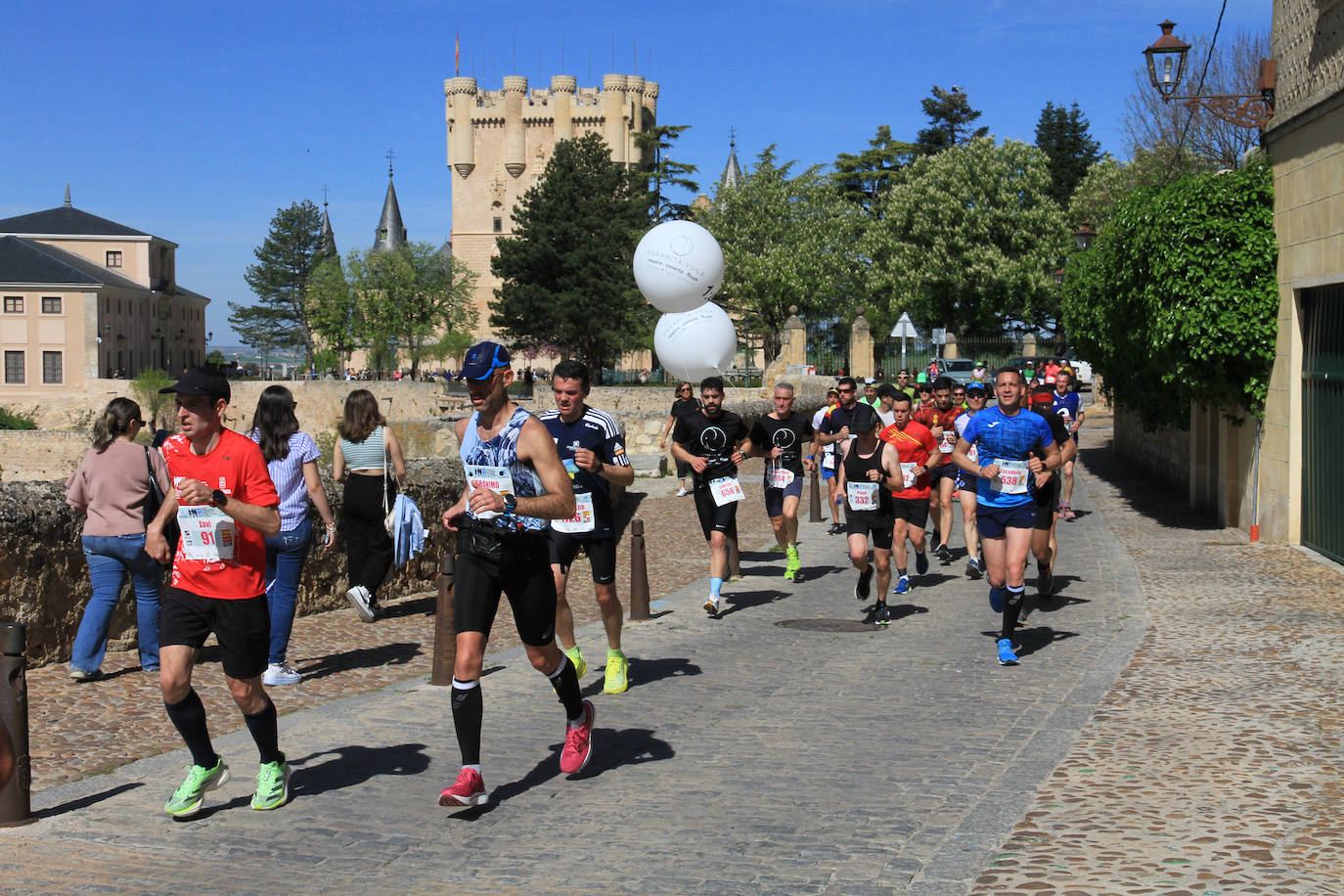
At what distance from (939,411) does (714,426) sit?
177 inches

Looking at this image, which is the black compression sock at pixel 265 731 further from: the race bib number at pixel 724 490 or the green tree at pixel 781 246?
the green tree at pixel 781 246

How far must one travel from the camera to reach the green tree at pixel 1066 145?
84.4m

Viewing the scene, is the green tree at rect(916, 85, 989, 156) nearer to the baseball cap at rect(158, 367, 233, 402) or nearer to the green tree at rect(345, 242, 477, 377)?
the green tree at rect(345, 242, 477, 377)

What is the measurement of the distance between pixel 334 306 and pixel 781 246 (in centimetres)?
4275

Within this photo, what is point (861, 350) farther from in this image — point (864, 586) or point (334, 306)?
point (334, 306)

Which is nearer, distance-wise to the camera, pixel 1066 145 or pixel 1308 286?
pixel 1308 286

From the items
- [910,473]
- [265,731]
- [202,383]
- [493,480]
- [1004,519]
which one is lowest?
[265,731]

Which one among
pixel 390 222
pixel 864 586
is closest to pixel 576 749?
pixel 864 586

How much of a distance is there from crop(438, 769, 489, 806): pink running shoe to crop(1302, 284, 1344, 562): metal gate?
10.8 meters

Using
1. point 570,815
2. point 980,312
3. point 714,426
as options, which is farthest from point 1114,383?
point 980,312

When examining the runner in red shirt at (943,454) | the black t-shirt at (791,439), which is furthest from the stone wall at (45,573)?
the runner in red shirt at (943,454)

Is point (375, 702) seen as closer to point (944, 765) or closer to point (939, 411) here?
point (944, 765)

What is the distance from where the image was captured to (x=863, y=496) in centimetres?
1116

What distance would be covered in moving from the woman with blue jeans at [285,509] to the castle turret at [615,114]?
106 m
